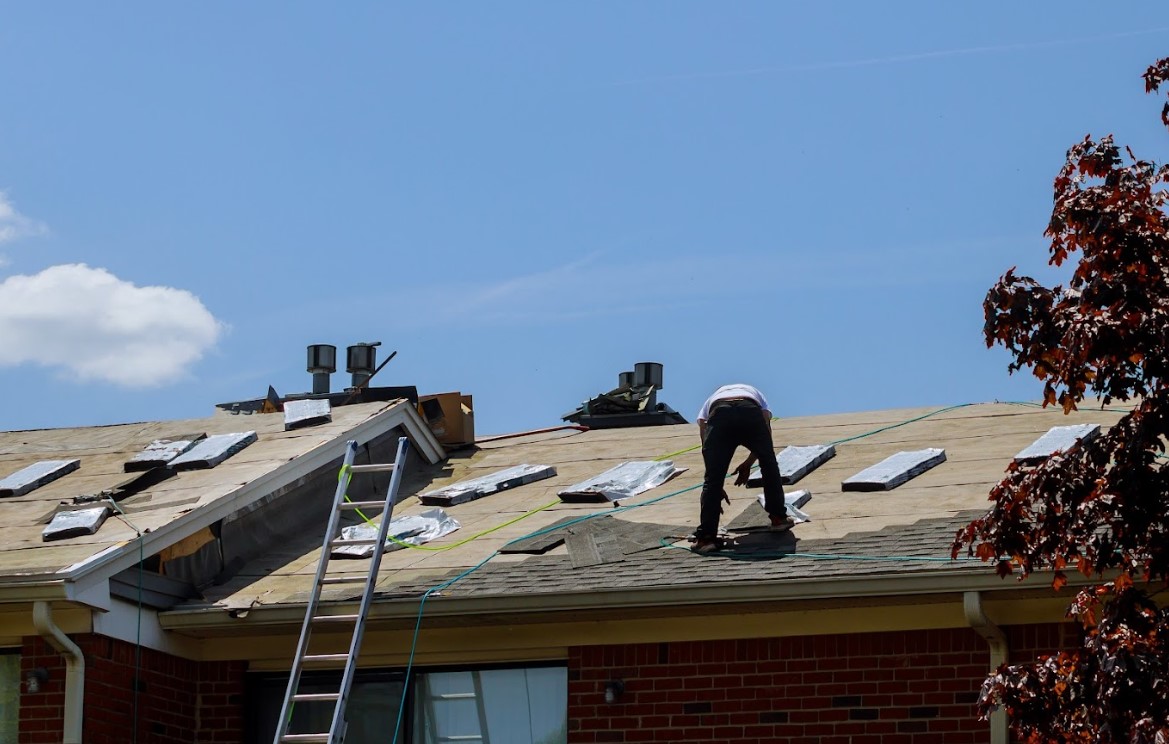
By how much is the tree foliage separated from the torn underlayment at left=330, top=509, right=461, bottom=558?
498 cm

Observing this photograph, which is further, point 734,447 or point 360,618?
point 734,447

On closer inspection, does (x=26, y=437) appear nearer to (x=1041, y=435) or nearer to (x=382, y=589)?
(x=382, y=589)

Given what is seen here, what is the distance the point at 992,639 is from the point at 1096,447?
7.51 feet

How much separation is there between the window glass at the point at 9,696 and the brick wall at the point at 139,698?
0.16 meters

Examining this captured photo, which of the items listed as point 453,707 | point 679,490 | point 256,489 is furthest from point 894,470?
point 256,489

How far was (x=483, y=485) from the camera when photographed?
12812mm

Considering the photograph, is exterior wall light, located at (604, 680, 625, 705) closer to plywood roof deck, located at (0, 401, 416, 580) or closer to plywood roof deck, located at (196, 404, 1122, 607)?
plywood roof deck, located at (196, 404, 1122, 607)

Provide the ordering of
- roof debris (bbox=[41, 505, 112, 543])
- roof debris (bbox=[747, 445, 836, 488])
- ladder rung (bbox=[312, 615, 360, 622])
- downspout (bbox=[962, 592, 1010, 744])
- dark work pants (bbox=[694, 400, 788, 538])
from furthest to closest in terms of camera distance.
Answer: roof debris (bbox=[747, 445, 836, 488])
roof debris (bbox=[41, 505, 112, 543])
dark work pants (bbox=[694, 400, 788, 538])
ladder rung (bbox=[312, 615, 360, 622])
downspout (bbox=[962, 592, 1010, 744])

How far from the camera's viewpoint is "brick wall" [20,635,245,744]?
10242 millimetres

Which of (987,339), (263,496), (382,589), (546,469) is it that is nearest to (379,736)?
(382,589)

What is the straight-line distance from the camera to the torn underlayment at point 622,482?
39.2 feet

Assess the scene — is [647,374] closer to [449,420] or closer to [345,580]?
[449,420]

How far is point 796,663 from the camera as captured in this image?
31.7ft

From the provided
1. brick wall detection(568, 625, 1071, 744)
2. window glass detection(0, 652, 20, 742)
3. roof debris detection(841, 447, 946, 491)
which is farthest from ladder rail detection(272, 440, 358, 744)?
A: roof debris detection(841, 447, 946, 491)
